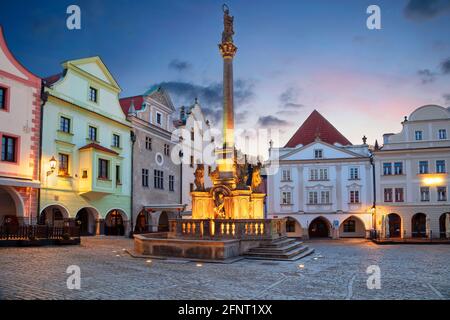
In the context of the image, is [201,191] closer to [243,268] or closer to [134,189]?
[243,268]

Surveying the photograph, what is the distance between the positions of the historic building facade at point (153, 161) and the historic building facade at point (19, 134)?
10.9 m

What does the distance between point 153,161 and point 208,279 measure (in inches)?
1136

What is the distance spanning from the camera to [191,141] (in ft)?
155

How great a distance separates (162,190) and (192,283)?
100ft

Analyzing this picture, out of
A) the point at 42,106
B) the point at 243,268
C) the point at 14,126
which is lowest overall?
the point at 243,268

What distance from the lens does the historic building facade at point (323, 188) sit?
43062 millimetres

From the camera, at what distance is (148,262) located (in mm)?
15141

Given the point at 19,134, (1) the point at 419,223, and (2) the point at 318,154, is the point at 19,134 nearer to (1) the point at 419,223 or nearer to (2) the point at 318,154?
(2) the point at 318,154

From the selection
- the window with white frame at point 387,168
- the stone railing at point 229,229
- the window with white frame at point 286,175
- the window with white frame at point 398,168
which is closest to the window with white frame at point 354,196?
the window with white frame at point 387,168

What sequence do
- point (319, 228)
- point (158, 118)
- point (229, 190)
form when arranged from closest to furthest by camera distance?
1. point (229, 190)
2. point (158, 118)
3. point (319, 228)

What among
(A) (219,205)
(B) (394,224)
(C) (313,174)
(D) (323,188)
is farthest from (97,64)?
(B) (394,224)

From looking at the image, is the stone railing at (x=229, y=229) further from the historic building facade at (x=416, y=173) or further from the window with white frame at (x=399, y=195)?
the window with white frame at (x=399, y=195)
